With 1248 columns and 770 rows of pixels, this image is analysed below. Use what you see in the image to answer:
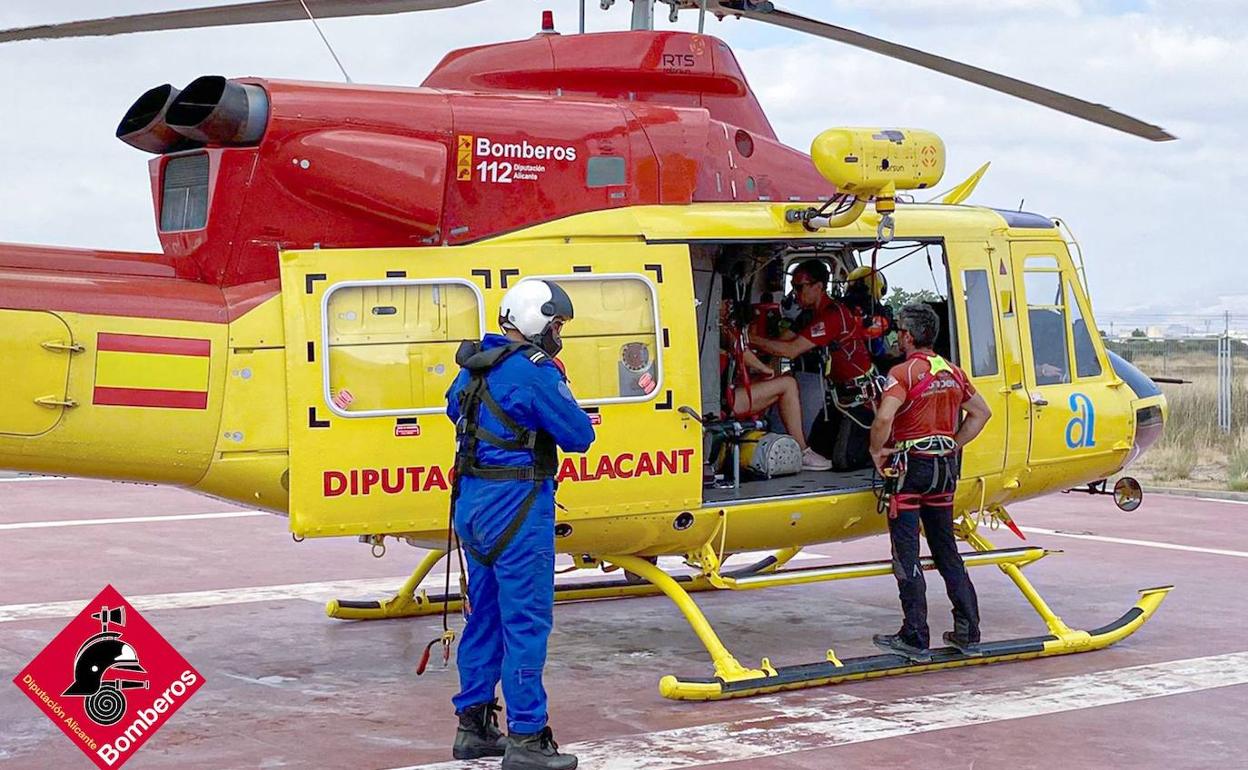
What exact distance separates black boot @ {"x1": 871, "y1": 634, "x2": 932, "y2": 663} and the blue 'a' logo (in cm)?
182

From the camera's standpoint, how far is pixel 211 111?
698cm

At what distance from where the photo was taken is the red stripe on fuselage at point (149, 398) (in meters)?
6.73

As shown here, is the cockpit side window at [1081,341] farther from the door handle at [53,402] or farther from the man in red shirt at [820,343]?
the door handle at [53,402]

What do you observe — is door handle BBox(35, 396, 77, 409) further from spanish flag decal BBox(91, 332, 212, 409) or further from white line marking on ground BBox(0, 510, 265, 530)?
white line marking on ground BBox(0, 510, 265, 530)


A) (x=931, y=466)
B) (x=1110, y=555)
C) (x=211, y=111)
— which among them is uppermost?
(x=211, y=111)

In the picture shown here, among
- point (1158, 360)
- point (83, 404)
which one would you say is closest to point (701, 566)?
point (83, 404)

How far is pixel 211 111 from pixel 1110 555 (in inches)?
345

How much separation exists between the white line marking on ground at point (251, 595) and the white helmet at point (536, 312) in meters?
4.40

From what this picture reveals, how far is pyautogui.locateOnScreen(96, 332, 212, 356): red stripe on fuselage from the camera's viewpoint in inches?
264

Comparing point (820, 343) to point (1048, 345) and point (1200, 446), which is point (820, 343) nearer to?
point (1048, 345)

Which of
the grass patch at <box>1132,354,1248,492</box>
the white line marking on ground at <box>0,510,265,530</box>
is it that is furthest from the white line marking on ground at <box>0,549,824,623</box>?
the grass patch at <box>1132,354,1248,492</box>

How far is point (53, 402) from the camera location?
6621 millimetres

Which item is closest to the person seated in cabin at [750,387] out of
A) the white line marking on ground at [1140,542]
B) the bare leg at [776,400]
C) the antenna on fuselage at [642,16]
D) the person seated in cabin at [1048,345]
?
the bare leg at [776,400]

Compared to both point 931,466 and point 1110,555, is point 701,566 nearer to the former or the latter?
point 931,466
